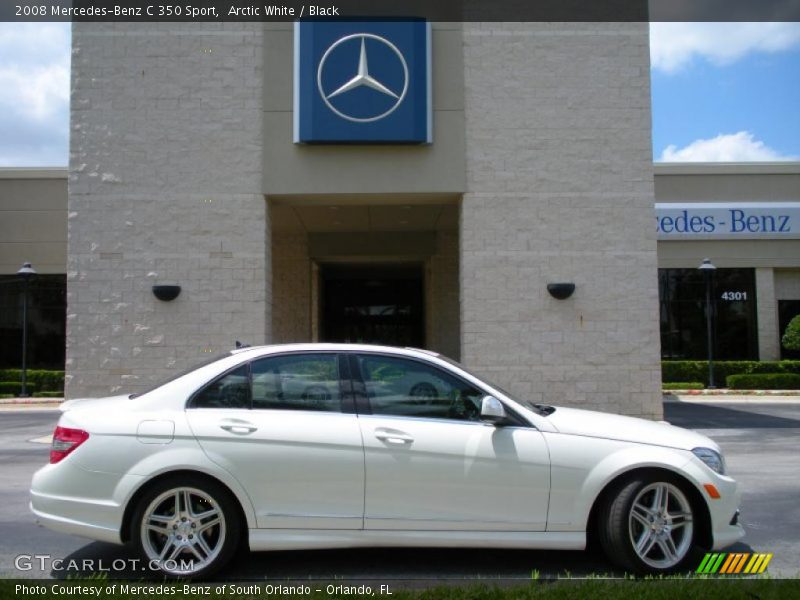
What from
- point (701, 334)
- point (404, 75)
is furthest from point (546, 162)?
point (701, 334)

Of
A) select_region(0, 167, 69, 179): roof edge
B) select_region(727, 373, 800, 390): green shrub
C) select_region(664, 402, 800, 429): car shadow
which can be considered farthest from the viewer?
select_region(0, 167, 69, 179): roof edge

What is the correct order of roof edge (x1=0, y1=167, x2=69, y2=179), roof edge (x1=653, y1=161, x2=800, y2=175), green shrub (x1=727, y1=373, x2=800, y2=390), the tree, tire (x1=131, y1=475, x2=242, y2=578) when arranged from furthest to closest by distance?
roof edge (x1=653, y1=161, x2=800, y2=175) < roof edge (x1=0, y1=167, x2=69, y2=179) < the tree < green shrub (x1=727, y1=373, x2=800, y2=390) < tire (x1=131, y1=475, x2=242, y2=578)

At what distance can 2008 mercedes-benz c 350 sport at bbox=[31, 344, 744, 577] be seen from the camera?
4.86 m

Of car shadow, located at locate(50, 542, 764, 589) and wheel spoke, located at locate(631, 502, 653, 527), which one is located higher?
wheel spoke, located at locate(631, 502, 653, 527)

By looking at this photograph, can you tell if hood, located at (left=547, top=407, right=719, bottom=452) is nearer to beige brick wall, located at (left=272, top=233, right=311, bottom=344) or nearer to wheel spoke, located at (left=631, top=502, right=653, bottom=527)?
wheel spoke, located at (left=631, top=502, right=653, bottom=527)

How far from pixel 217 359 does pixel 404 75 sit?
340 inches

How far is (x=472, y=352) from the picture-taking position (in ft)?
42.1

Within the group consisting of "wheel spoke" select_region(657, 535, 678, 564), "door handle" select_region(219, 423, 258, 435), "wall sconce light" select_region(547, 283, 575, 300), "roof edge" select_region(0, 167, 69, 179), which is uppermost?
"roof edge" select_region(0, 167, 69, 179)

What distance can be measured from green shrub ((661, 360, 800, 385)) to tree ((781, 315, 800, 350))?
2.13 ft

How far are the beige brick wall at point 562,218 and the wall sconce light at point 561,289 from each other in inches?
5.9

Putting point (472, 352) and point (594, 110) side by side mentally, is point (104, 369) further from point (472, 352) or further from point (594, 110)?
point (594, 110)

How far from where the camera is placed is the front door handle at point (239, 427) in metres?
4.97

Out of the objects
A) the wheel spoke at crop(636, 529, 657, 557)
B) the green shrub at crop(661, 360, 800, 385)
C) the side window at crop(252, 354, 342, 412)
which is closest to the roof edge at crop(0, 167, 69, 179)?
the green shrub at crop(661, 360, 800, 385)

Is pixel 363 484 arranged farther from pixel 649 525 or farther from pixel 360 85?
pixel 360 85
